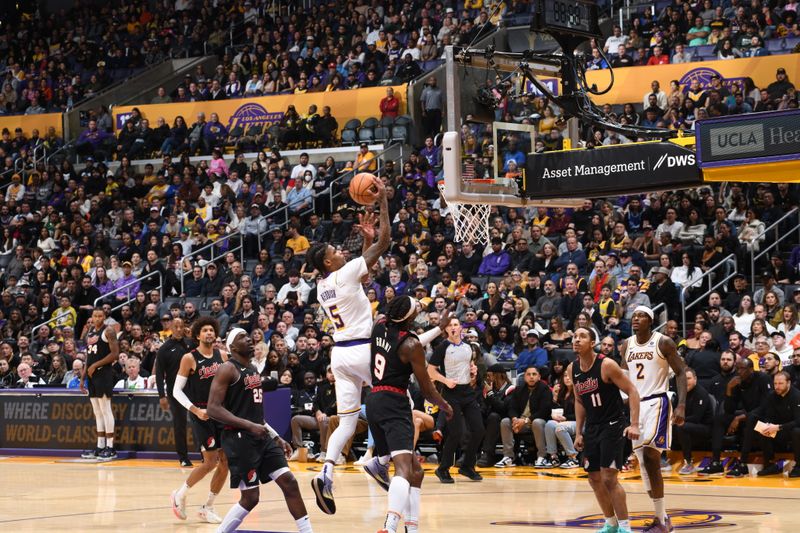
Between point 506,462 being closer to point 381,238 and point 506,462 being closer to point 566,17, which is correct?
point 566,17

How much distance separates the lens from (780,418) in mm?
15047

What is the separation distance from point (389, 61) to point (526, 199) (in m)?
15.2

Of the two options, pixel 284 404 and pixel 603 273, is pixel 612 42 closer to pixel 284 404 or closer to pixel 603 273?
pixel 603 273

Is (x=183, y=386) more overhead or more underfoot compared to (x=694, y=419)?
more overhead

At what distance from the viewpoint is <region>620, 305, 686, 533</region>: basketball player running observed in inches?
418

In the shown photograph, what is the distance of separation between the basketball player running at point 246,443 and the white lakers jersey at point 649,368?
3360 mm

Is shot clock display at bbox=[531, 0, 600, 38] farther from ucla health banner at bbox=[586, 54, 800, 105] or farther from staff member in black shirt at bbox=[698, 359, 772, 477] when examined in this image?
ucla health banner at bbox=[586, 54, 800, 105]

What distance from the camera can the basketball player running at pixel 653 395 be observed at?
10609 millimetres

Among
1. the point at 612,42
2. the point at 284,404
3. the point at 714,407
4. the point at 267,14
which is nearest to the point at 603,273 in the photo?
the point at 714,407

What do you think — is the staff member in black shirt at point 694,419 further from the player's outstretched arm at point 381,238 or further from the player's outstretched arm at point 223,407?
the player's outstretched arm at point 223,407

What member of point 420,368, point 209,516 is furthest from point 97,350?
point 420,368

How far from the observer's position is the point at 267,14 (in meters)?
32.3

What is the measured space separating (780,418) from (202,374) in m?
7.19

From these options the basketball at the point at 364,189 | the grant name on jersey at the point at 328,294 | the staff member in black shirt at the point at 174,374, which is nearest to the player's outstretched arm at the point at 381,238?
the basketball at the point at 364,189
